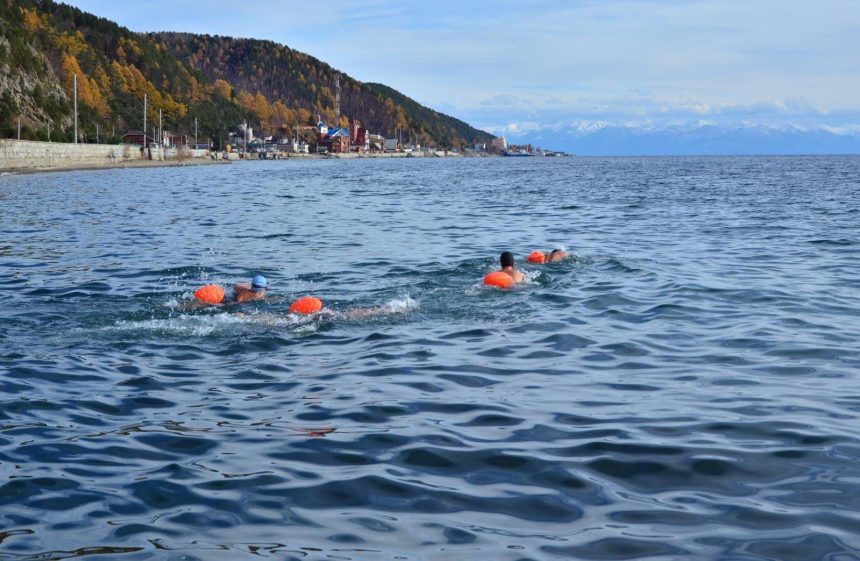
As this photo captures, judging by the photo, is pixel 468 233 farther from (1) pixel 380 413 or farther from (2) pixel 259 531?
(2) pixel 259 531

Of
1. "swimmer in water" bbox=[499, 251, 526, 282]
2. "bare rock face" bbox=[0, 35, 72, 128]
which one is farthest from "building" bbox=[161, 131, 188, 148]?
"swimmer in water" bbox=[499, 251, 526, 282]

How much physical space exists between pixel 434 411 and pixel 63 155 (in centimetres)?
8104

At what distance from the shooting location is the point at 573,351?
1265 cm

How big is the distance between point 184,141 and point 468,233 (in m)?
145

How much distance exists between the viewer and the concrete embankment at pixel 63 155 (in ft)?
233

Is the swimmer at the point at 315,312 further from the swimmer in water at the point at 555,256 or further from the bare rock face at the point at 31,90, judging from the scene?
the bare rock face at the point at 31,90

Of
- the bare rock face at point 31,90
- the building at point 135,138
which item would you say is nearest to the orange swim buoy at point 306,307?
the bare rock face at point 31,90

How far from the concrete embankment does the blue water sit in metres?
54.2

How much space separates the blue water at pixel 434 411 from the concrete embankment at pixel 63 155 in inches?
2133

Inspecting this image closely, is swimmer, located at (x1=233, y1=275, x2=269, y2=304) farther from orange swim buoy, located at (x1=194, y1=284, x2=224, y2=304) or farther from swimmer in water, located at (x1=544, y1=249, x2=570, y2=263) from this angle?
swimmer in water, located at (x1=544, y1=249, x2=570, y2=263)

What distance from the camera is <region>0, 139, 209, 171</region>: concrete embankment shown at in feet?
233

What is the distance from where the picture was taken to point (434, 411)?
9.83 m

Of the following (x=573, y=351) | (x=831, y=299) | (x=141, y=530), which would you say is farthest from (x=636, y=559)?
(x=831, y=299)

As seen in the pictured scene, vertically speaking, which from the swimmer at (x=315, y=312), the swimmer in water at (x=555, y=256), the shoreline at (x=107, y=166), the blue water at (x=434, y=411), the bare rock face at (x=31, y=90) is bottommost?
A: the blue water at (x=434, y=411)
